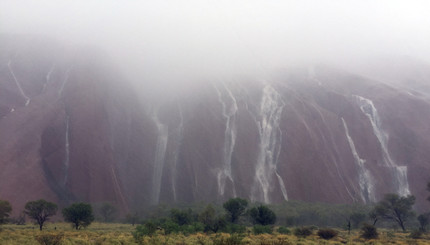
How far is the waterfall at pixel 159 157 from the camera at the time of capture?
67625 millimetres

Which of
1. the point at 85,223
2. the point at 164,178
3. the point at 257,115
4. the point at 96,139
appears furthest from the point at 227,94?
the point at 85,223

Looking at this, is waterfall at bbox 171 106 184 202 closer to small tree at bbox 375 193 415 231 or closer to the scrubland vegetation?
the scrubland vegetation

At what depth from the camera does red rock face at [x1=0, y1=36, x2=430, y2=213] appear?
205 feet

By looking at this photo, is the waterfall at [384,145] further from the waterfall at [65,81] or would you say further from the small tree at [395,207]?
the waterfall at [65,81]

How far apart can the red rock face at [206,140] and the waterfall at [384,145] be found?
203 mm

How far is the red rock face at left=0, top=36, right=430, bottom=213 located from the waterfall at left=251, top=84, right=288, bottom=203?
0.22 meters

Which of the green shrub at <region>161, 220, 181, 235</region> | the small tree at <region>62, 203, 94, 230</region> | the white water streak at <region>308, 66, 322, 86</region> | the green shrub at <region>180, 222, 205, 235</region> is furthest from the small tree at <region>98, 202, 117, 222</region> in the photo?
the white water streak at <region>308, 66, 322, 86</region>

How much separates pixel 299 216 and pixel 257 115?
34817mm

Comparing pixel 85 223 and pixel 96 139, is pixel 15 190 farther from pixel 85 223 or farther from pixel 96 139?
pixel 85 223

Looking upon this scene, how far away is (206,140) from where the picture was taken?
7469cm

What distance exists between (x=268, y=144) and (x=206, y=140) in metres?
13.4

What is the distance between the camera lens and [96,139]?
69.9 metres

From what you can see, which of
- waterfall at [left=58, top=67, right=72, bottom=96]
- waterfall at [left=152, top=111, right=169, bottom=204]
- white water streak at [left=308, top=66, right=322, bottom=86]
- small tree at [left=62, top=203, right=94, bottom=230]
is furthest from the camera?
white water streak at [left=308, top=66, right=322, bottom=86]

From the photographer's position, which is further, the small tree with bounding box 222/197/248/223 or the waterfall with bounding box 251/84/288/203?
the waterfall with bounding box 251/84/288/203
